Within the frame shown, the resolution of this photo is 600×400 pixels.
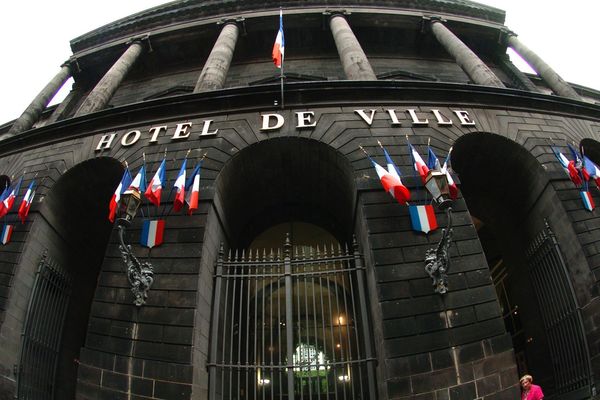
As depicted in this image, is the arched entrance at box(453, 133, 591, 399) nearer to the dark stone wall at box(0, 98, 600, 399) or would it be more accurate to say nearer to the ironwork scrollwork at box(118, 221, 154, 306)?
the dark stone wall at box(0, 98, 600, 399)

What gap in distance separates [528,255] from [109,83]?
16.7 m

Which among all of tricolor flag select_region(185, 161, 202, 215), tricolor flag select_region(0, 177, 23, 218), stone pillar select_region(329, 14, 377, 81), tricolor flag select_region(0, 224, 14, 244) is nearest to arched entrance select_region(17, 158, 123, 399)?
tricolor flag select_region(0, 224, 14, 244)

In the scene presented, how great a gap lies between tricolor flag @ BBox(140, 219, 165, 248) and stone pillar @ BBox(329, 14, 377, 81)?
8016 mm

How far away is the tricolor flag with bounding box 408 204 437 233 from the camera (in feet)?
28.2

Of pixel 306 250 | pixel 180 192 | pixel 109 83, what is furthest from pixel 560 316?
pixel 109 83

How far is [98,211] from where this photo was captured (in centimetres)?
1252

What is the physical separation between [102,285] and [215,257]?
8.44 feet

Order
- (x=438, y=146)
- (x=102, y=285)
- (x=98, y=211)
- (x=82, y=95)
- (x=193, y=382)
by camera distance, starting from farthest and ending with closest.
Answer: (x=82, y=95) < (x=98, y=211) < (x=438, y=146) < (x=102, y=285) < (x=193, y=382)

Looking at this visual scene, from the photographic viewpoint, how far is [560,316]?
359 inches

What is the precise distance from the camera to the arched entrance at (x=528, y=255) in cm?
879

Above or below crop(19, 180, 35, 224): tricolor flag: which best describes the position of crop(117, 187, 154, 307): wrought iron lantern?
below

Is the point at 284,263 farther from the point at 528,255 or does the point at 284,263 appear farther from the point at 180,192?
the point at 528,255

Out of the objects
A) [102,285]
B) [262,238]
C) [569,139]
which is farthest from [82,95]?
[569,139]

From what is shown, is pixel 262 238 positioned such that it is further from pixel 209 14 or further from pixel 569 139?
pixel 209 14
